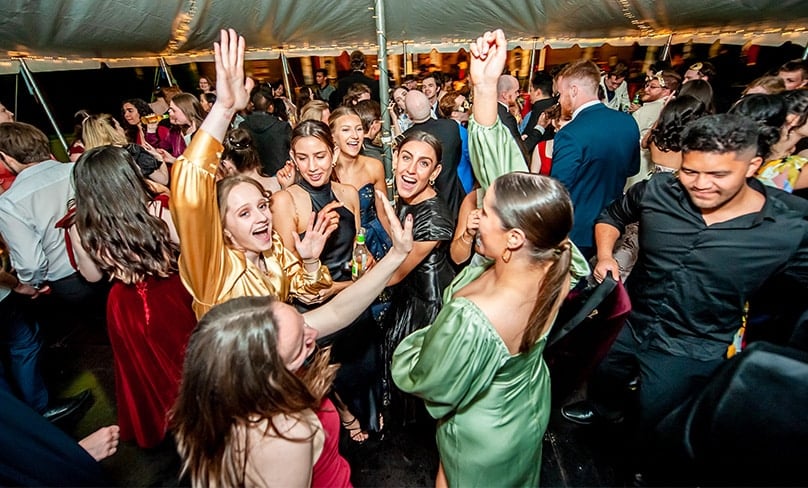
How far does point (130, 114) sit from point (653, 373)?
219 inches

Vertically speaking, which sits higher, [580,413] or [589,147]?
[589,147]

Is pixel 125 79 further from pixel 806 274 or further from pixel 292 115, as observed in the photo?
pixel 806 274

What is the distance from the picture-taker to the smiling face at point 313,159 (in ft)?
7.53

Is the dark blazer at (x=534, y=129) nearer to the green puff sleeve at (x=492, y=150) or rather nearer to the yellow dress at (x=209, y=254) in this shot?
the green puff sleeve at (x=492, y=150)

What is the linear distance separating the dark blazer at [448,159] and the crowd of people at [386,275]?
54 cm

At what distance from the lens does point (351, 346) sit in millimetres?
2207

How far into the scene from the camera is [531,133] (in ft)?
15.4

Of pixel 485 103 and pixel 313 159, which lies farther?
pixel 313 159

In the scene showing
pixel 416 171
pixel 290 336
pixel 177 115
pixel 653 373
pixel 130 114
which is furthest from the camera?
pixel 130 114

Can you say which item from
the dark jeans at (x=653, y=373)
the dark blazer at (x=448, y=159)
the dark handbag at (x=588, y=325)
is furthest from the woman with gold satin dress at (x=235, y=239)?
the dark blazer at (x=448, y=159)

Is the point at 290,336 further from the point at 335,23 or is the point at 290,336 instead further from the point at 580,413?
the point at 335,23

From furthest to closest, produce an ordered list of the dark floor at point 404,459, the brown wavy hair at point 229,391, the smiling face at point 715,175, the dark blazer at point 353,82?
1. the dark blazer at point 353,82
2. the dark floor at point 404,459
3. the smiling face at point 715,175
4. the brown wavy hair at point 229,391

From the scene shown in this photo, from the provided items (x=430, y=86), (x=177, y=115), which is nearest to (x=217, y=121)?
(x=177, y=115)

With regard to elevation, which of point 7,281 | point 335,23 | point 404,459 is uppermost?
point 335,23
